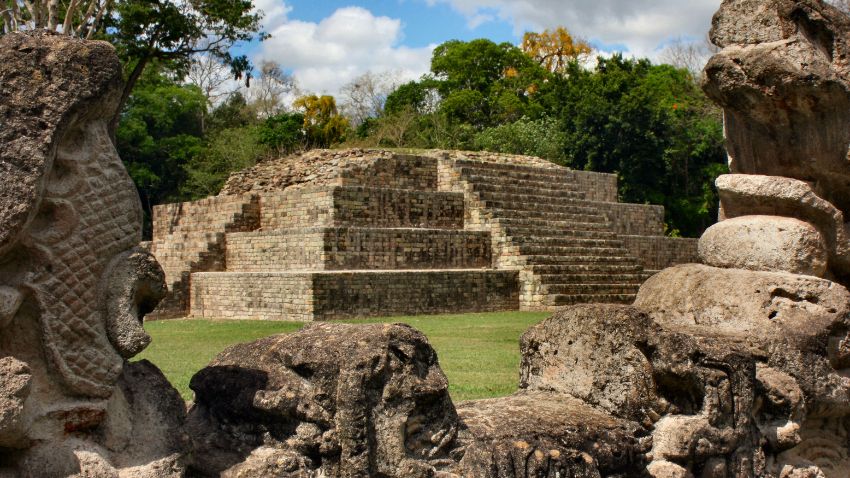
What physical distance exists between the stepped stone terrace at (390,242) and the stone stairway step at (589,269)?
0.03 metres

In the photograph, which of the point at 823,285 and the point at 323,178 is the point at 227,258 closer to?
the point at 323,178

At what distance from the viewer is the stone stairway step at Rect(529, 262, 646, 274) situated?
62.6ft

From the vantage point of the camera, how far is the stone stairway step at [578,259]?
63.6ft

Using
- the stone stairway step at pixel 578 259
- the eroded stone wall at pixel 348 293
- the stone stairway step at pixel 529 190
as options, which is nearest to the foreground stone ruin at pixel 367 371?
the eroded stone wall at pixel 348 293

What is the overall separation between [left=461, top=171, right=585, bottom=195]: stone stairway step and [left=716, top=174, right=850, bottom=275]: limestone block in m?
16.6

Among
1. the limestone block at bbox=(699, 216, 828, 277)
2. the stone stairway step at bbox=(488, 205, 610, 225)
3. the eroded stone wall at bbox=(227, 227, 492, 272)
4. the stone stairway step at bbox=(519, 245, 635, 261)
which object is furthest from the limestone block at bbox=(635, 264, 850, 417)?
the stone stairway step at bbox=(488, 205, 610, 225)

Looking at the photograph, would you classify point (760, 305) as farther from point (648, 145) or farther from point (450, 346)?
point (648, 145)

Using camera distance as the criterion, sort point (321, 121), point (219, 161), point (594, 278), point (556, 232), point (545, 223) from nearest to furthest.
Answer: point (594, 278)
point (556, 232)
point (545, 223)
point (219, 161)
point (321, 121)

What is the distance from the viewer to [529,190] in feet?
72.3

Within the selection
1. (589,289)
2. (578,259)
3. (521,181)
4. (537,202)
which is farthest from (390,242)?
(521,181)

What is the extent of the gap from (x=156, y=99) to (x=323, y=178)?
19.6 metres

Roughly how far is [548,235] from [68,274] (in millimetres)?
18945

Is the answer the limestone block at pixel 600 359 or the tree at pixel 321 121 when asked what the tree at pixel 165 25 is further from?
the limestone block at pixel 600 359

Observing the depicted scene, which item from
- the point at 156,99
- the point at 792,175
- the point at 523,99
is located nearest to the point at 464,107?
the point at 523,99
